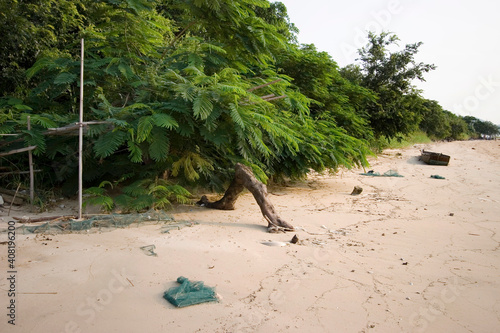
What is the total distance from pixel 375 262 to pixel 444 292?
0.67 metres

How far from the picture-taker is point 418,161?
40.5ft

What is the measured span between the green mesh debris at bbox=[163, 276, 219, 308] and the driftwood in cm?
175

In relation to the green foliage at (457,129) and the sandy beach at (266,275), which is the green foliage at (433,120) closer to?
the green foliage at (457,129)

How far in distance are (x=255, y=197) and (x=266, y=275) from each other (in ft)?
5.97

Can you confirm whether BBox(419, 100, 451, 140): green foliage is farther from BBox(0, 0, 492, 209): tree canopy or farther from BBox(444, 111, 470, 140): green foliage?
BBox(0, 0, 492, 209): tree canopy

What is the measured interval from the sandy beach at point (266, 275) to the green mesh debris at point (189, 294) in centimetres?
5

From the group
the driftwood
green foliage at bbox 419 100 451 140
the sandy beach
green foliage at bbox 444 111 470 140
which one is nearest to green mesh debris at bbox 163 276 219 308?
the sandy beach

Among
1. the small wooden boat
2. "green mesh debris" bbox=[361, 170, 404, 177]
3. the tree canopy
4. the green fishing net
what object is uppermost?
the tree canopy

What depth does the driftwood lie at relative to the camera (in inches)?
173

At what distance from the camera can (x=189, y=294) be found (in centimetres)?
249

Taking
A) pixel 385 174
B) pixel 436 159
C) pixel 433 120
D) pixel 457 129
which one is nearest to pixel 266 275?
pixel 385 174

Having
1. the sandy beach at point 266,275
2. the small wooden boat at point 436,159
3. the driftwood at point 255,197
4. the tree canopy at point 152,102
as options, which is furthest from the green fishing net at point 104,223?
the small wooden boat at point 436,159

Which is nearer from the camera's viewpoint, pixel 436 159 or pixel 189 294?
pixel 189 294

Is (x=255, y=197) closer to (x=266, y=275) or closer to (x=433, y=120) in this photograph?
(x=266, y=275)
